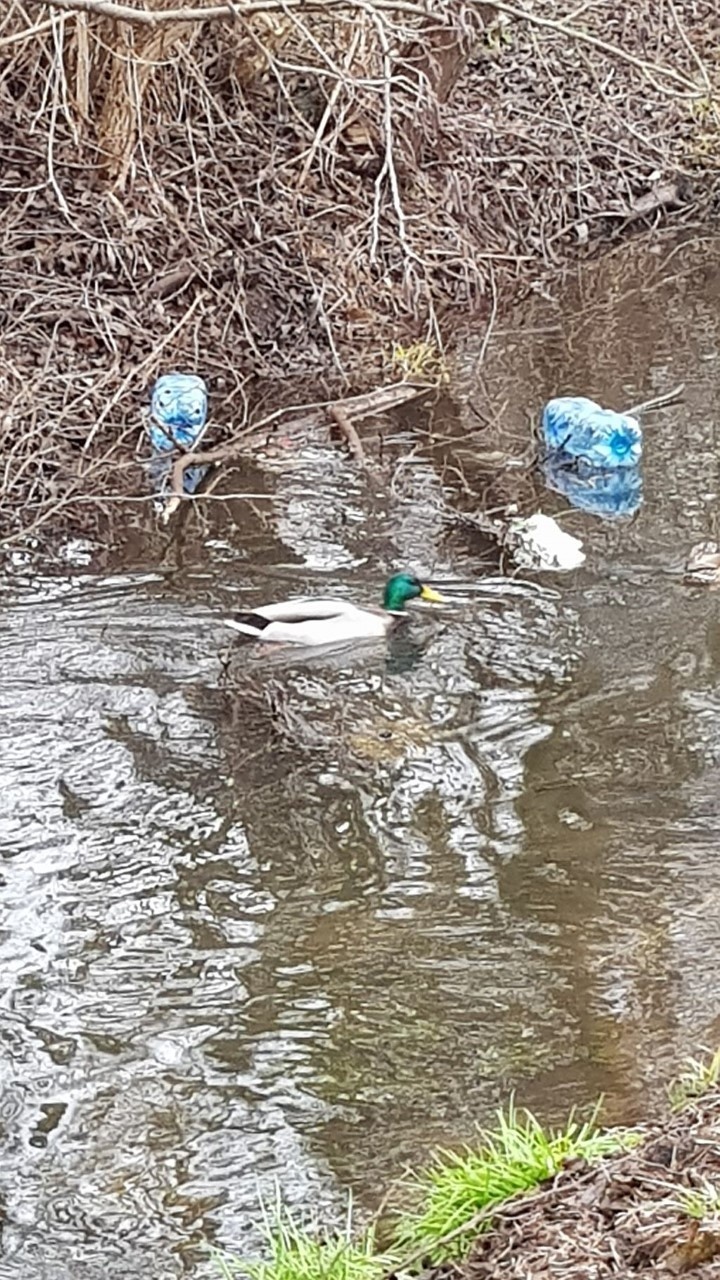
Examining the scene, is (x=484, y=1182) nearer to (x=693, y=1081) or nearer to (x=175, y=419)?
(x=693, y=1081)

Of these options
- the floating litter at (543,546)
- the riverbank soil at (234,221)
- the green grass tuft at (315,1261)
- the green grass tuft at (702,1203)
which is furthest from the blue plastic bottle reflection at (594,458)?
→ the green grass tuft at (702,1203)

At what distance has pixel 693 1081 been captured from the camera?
457cm

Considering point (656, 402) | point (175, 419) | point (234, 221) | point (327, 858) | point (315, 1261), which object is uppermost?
point (234, 221)

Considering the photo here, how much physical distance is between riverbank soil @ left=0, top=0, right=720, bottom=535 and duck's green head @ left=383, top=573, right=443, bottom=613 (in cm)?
193

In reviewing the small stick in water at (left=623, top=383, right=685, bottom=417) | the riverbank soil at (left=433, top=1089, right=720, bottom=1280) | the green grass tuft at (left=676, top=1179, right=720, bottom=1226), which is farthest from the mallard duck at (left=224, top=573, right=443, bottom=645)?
the green grass tuft at (left=676, top=1179, right=720, bottom=1226)

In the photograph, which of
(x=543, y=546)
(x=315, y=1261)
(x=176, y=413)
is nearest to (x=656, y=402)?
(x=543, y=546)

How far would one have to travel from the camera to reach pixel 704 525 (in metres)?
8.32

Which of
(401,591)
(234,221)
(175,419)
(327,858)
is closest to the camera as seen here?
(327,858)

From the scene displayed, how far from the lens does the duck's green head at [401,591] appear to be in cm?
752

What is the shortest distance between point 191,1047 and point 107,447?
15.8 feet

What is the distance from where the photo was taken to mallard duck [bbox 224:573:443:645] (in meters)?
7.23

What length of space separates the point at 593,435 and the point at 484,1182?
5715 mm

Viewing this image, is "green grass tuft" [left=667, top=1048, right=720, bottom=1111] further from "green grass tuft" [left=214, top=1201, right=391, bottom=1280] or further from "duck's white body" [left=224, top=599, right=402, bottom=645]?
"duck's white body" [left=224, top=599, right=402, bottom=645]

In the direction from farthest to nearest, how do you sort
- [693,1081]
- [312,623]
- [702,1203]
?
[312,623] → [693,1081] → [702,1203]
